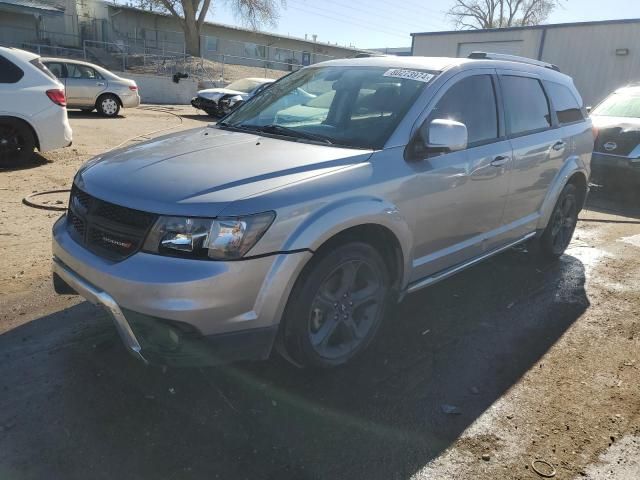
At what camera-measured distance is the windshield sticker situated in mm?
3621

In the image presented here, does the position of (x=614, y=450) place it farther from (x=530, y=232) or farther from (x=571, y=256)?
(x=571, y=256)

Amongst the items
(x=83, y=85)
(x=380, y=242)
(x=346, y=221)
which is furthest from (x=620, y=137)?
(x=83, y=85)

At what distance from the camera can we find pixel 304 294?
2818 millimetres

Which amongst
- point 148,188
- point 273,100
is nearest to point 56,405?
point 148,188

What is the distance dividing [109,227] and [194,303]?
68cm

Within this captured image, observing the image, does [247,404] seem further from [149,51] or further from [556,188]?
[149,51]

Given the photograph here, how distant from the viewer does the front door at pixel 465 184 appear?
11.4 feet

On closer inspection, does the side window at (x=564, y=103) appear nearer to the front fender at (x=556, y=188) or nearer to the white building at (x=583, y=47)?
the front fender at (x=556, y=188)

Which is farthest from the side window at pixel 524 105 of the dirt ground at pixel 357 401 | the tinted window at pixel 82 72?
the tinted window at pixel 82 72

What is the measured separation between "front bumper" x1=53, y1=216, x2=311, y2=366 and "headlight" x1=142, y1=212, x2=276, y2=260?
49mm

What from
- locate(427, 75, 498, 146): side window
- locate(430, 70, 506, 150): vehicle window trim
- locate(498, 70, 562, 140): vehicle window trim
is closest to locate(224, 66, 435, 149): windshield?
locate(427, 75, 498, 146): side window

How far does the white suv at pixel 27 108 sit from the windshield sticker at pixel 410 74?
6.36 meters

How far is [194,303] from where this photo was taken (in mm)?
2455

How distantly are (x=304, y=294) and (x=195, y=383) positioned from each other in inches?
33.7
